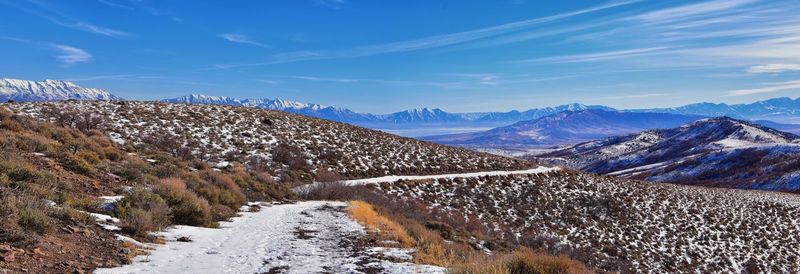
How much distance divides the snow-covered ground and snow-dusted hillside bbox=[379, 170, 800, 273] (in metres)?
12.2

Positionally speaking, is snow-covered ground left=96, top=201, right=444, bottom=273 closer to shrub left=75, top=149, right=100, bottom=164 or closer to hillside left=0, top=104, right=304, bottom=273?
hillside left=0, top=104, right=304, bottom=273

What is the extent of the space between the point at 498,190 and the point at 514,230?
314 inches

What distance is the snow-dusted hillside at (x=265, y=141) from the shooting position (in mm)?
33906


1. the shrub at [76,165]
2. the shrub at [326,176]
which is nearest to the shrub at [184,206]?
the shrub at [76,165]

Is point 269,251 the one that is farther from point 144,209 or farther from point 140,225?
point 144,209

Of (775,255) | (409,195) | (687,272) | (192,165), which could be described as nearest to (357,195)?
(409,195)

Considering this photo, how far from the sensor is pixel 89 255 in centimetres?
860

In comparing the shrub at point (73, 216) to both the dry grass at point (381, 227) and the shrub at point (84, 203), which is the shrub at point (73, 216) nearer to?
the shrub at point (84, 203)

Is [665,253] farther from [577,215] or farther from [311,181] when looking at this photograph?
[311,181]

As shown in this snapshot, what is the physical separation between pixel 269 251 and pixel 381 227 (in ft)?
15.9

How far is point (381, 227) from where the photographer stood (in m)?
15.3

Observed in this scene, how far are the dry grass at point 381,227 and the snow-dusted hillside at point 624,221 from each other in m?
8.73

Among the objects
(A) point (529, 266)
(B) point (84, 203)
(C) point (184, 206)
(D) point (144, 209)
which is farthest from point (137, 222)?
(A) point (529, 266)

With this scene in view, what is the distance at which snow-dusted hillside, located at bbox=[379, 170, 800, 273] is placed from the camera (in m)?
26.3
